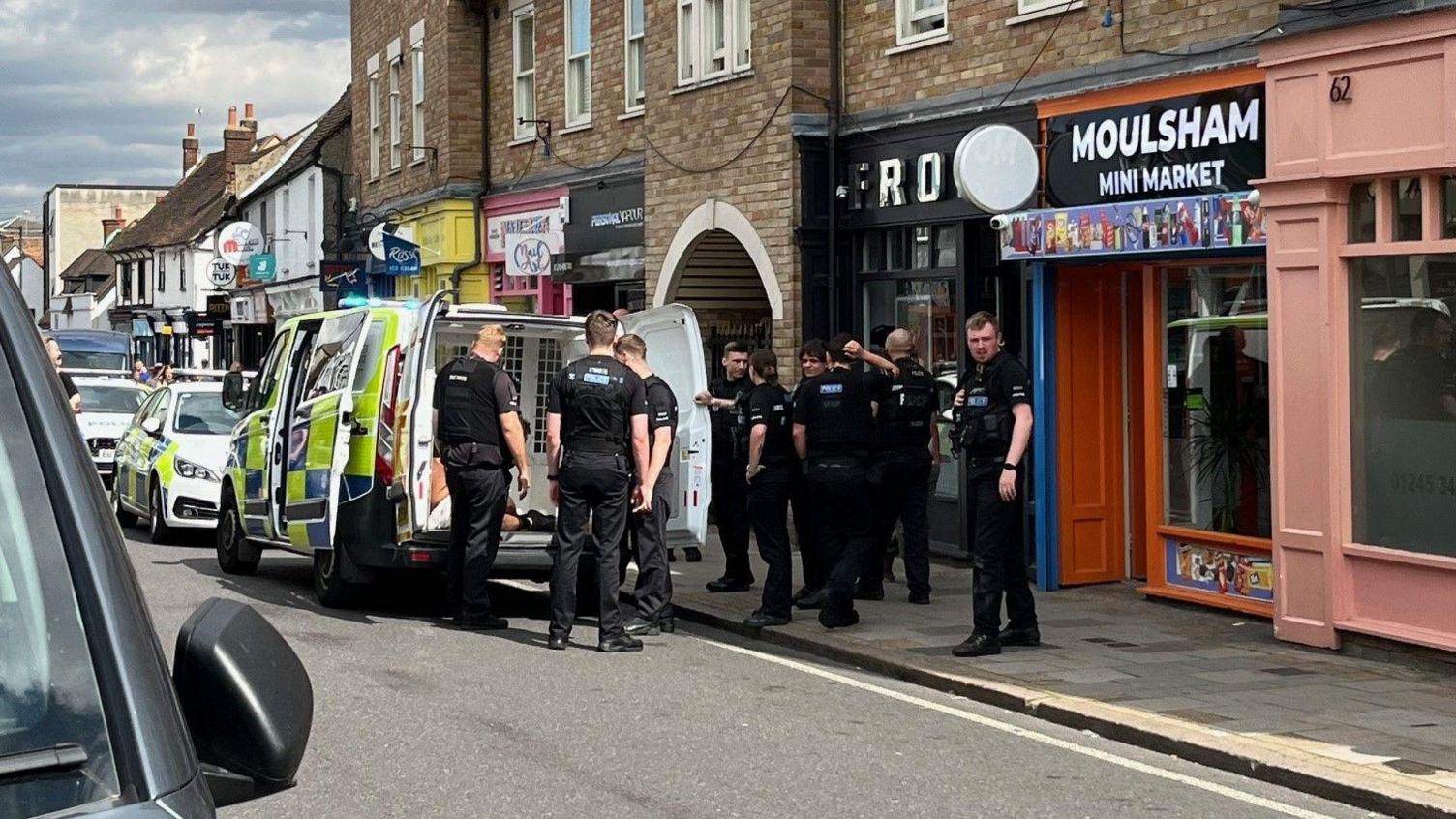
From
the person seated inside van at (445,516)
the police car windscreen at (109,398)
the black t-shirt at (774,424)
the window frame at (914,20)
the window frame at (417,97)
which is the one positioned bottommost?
the person seated inside van at (445,516)

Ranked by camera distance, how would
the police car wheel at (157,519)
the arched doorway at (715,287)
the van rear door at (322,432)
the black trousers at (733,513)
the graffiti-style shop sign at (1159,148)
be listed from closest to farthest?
1. the graffiti-style shop sign at (1159,148)
2. the van rear door at (322,432)
3. the black trousers at (733,513)
4. the police car wheel at (157,519)
5. the arched doorway at (715,287)

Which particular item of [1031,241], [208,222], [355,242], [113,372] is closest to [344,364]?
[1031,241]

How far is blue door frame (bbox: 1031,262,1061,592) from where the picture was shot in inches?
535

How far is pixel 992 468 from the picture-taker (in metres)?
10.4

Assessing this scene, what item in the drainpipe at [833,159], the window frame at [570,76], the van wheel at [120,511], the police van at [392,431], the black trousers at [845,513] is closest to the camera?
the black trousers at [845,513]

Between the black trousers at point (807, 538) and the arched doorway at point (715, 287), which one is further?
the arched doorway at point (715, 287)

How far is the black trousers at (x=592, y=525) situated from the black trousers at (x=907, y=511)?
2306mm

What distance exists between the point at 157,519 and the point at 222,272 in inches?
1040

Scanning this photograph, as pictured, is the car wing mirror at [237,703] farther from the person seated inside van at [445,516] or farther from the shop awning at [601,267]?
the shop awning at [601,267]

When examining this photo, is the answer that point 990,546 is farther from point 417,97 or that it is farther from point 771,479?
point 417,97

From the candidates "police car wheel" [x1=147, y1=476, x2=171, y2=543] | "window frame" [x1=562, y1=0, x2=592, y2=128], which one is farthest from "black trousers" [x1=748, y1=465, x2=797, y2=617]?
"window frame" [x1=562, y1=0, x2=592, y2=128]

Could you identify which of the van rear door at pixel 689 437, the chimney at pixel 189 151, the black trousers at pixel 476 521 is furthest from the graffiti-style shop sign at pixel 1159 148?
the chimney at pixel 189 151

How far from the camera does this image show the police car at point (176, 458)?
57.7 feet

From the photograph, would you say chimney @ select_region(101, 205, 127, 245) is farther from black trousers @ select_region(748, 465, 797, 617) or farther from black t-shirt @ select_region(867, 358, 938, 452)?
black trousers @ select_region(748, 465, 797, 617)
